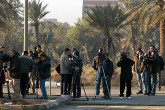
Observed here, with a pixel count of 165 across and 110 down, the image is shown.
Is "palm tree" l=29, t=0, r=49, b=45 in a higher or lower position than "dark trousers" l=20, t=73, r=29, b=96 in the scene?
higher

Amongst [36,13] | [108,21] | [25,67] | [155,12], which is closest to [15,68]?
[25,67]

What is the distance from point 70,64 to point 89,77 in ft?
40.0

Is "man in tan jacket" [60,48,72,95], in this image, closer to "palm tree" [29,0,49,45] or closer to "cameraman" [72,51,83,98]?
"cameraman" [72,51,83,98]

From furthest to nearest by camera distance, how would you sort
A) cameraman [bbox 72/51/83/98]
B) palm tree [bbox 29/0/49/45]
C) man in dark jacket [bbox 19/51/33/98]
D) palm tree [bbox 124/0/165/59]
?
palm tree [bbox 29/0/49/45] → palm tree [bbox 124/0/165/59] → man in dark jacket [bbox 19/51/33/98] → cameraman [bbox 72/51/83/98]

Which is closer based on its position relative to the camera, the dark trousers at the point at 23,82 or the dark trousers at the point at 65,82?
the dark trousers at the point at 65,82

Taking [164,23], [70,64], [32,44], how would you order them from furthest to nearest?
[32,44] < [164,23] < [70,64]

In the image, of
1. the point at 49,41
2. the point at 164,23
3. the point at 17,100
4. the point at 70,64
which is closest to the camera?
the point at 17,100

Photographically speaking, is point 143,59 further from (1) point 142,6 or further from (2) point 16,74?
(1) point 142,6

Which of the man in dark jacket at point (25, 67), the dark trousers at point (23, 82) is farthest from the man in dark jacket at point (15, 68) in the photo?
the dark trousers at point (23, 82)

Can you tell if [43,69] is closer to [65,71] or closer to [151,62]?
[65,71]

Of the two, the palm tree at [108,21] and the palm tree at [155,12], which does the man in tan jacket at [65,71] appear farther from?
the palm tree at [108,21]

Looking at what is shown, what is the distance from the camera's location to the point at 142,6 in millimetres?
25281

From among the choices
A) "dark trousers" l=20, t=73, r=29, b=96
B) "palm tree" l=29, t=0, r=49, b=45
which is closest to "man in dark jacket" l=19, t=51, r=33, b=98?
"dark trousers" l=20, t=73, r=29, b=96

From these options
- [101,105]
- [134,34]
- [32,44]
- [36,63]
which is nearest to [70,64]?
[36,63]
